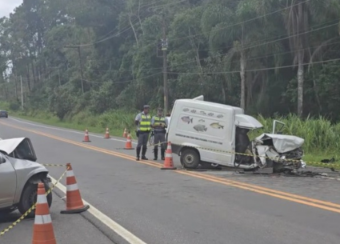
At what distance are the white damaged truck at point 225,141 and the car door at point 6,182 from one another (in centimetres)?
702

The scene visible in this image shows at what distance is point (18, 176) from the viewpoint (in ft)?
25.7

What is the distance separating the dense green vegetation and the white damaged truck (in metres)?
6.36

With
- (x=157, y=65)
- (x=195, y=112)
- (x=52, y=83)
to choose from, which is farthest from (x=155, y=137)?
(x=52, y=83)

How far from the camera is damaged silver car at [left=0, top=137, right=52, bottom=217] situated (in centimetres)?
766

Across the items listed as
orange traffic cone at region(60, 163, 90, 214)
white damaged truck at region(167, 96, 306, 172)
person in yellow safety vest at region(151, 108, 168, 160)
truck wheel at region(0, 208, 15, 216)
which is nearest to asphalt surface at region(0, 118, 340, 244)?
orange traffic cone at region(60, 163, 90, 214)

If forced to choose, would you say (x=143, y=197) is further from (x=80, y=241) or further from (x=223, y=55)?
(x=223, y=55)

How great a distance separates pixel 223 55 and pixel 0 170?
33379mm

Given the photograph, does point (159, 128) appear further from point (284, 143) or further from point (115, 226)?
point (115, 226)

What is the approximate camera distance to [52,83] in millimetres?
91812

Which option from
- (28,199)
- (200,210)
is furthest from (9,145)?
(200,210)

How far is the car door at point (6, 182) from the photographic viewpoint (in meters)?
7.59

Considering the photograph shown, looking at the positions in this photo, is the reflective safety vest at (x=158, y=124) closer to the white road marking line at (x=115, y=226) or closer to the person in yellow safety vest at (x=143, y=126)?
the person in yellow safety vest at (x=143, y=126)

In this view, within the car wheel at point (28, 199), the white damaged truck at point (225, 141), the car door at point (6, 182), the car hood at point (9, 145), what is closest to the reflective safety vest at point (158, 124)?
the white damaged truck at point (225, 141)

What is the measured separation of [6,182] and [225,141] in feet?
23.8
